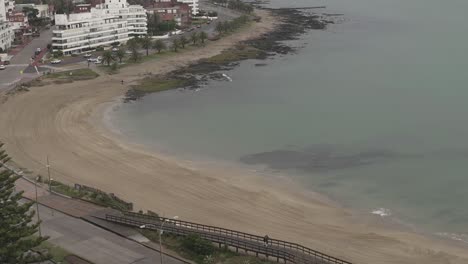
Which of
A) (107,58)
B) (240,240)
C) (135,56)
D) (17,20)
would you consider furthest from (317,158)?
(17,20)

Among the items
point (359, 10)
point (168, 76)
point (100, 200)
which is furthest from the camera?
point (359, 10)

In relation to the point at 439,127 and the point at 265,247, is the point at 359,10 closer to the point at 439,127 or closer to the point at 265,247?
the point at 439,127

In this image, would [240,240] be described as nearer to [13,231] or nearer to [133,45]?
[13,231]

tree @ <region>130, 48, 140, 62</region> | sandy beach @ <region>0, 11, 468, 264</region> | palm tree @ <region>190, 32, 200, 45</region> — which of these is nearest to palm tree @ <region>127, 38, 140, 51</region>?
tree @ <region>130, 48, 140, 62</region>

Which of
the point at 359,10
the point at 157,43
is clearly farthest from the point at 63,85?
the point at 359,10

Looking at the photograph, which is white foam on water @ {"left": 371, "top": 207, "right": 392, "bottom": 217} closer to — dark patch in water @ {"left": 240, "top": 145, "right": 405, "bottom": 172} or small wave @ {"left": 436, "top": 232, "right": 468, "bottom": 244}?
small wave @ {"left": 436, "top": 232, "right": 468, "bottom": 244}

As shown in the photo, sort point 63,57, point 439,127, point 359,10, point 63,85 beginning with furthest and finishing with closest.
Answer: point 359,10 < point 63,57 < point 63,85 < point 439,127
